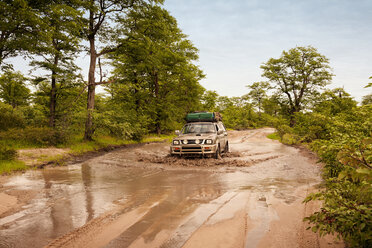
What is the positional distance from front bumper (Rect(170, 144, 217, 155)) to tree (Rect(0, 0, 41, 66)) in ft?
27.5

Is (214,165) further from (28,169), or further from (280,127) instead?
(280,127)

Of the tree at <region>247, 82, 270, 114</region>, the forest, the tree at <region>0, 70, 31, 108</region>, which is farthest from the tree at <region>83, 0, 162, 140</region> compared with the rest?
the tree at <region>247, 82, 270, 114</region>

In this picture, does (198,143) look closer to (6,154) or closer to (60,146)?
(6,154)

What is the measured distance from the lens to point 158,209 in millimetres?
4676

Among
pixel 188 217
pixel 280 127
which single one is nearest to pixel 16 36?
pixel 188 217

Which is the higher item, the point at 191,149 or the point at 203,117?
the point at 203,117

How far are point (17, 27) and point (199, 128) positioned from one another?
10.2 metres

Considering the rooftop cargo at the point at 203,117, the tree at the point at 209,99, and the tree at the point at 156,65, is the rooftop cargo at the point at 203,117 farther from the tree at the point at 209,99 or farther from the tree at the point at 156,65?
the tree at the point at 209,99

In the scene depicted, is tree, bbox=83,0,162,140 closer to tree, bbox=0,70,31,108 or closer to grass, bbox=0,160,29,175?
grass, bbox=0,160,29,175

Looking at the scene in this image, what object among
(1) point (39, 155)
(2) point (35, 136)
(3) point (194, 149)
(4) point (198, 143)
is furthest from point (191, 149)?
(2) point (35, 136)

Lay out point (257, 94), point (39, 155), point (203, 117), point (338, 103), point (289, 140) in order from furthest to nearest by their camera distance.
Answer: point (257, 94)
point (289, 140)
point (338, 103)
point (203, 117)
point (39, 155)

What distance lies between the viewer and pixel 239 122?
211 ft

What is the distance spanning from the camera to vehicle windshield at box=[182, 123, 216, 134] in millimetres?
→ 11961

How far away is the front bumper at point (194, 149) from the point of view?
10.5m
